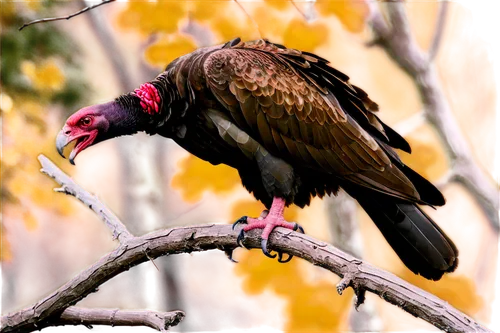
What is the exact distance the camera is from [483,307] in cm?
347

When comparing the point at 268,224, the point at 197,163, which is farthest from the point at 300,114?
the point at 197,163

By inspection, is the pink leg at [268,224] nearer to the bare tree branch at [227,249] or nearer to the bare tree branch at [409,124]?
the bare tree branch at [227,249]

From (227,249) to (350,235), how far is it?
2.95 ft

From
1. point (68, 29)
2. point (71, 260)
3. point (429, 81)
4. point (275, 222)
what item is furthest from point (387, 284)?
point (68, 29)

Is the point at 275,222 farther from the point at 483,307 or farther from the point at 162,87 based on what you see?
the point at 483,307

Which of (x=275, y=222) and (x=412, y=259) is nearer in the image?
(x=275, y=222)

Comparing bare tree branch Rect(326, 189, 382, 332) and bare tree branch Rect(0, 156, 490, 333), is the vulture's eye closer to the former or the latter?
bare tree branch Rect(0, 156, 490, 333)

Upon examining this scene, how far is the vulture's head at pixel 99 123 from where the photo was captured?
2949 mm

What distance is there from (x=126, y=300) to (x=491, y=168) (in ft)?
6.88

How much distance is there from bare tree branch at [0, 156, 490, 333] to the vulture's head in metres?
0.22

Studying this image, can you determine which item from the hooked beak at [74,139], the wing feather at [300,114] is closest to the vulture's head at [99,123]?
the hooked beak at [74,139]

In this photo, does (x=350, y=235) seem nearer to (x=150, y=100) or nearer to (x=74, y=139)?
(x=150, y=100)

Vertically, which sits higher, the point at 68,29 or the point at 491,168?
the point at 68,29

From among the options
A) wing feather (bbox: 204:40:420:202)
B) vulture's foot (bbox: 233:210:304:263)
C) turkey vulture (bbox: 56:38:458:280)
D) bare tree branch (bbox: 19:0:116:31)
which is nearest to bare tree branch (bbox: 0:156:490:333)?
vulture's foot (bbox: 233:210:304:263)
